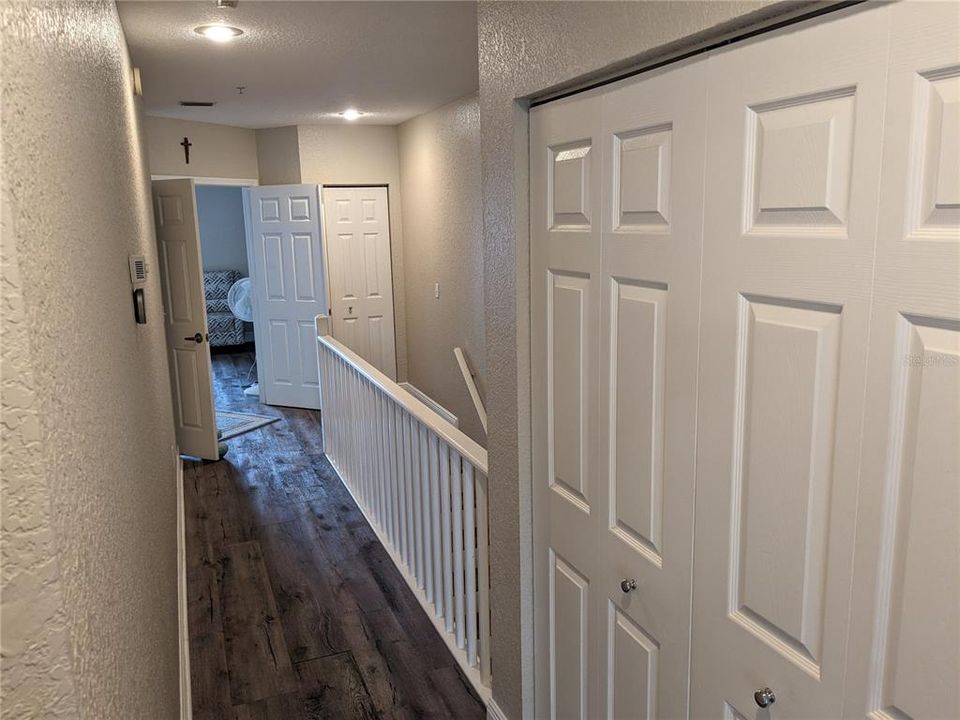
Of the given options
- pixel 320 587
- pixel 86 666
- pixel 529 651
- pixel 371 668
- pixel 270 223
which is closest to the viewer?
pixel 86 666

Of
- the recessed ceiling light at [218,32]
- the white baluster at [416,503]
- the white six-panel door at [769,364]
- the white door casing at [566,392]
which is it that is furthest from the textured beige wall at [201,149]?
the white six-panel door at [769,364]

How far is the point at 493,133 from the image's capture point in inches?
74.0

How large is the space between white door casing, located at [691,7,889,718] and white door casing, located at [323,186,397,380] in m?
5.61

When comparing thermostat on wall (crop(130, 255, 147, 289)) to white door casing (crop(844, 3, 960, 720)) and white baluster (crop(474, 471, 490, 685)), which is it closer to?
white baluster (crop(474, 471, 490, 685))

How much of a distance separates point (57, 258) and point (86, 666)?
46cm

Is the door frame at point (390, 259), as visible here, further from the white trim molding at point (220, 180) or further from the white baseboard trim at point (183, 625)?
the white baseboard trim at point (183, 625)

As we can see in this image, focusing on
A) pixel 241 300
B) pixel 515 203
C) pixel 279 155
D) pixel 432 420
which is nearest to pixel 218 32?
pixel 432 420

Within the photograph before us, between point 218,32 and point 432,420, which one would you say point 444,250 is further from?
point 432,420

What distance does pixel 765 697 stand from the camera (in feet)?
3.96

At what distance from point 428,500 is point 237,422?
3.76 meters

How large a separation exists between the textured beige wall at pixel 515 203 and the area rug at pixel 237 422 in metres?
4.13

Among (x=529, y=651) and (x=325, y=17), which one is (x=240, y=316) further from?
(x=529, y=651)

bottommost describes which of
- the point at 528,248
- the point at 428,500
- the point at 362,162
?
the point at 428,500

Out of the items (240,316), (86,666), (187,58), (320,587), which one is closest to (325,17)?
(187,58)
